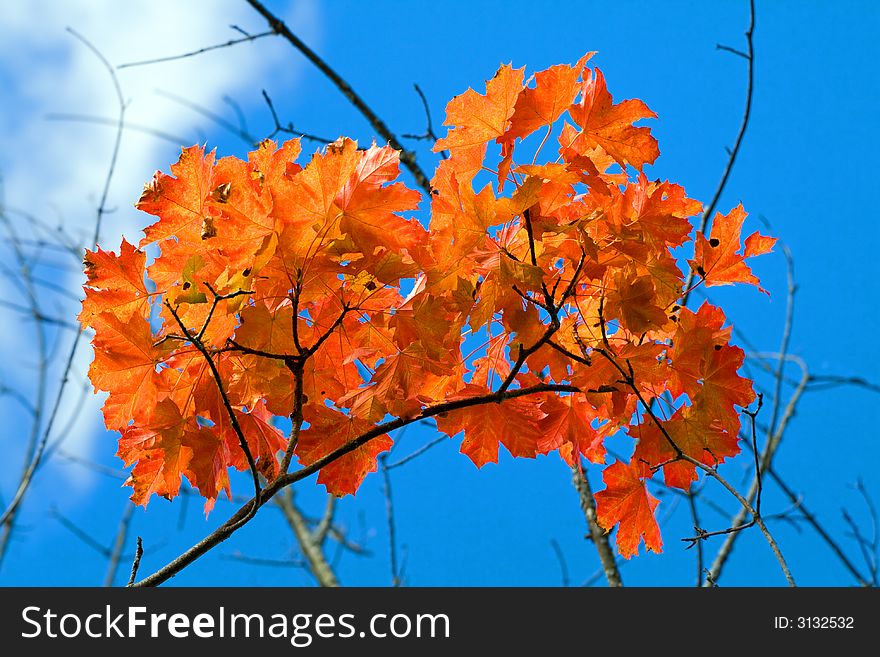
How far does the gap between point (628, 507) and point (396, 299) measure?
0.46 meters

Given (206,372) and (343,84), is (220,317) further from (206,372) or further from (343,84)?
(343,84)

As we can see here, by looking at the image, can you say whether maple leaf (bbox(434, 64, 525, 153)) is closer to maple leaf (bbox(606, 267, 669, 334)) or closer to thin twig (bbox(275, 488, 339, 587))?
maple leaf (bbox(606, 267, 669, 334))

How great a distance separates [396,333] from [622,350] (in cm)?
28

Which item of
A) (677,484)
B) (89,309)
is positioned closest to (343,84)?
(89,309)

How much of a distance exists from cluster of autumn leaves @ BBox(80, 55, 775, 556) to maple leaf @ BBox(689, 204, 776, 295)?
21 millimetres

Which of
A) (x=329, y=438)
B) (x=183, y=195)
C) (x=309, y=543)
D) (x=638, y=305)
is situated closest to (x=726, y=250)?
(x=638, y=305)

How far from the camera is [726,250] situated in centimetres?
114

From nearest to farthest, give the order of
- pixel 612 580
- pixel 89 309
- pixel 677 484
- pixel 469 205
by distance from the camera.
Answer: pixel 469 205
pixel 89 309
pixel 677 484
pixel 612 580

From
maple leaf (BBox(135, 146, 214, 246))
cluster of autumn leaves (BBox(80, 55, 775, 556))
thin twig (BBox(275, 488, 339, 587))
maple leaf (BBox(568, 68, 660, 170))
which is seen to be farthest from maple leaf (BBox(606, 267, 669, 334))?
thin twig (BBox(275, 488, 339, 587))

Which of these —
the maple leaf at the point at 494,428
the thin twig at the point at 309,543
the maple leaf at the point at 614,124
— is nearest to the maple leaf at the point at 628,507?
the maple leaf at the point at 494,428

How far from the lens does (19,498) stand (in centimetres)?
183

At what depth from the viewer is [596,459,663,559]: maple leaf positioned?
1.17 meters

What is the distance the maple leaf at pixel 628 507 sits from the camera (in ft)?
3.83

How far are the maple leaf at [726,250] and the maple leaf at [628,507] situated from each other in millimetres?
281
